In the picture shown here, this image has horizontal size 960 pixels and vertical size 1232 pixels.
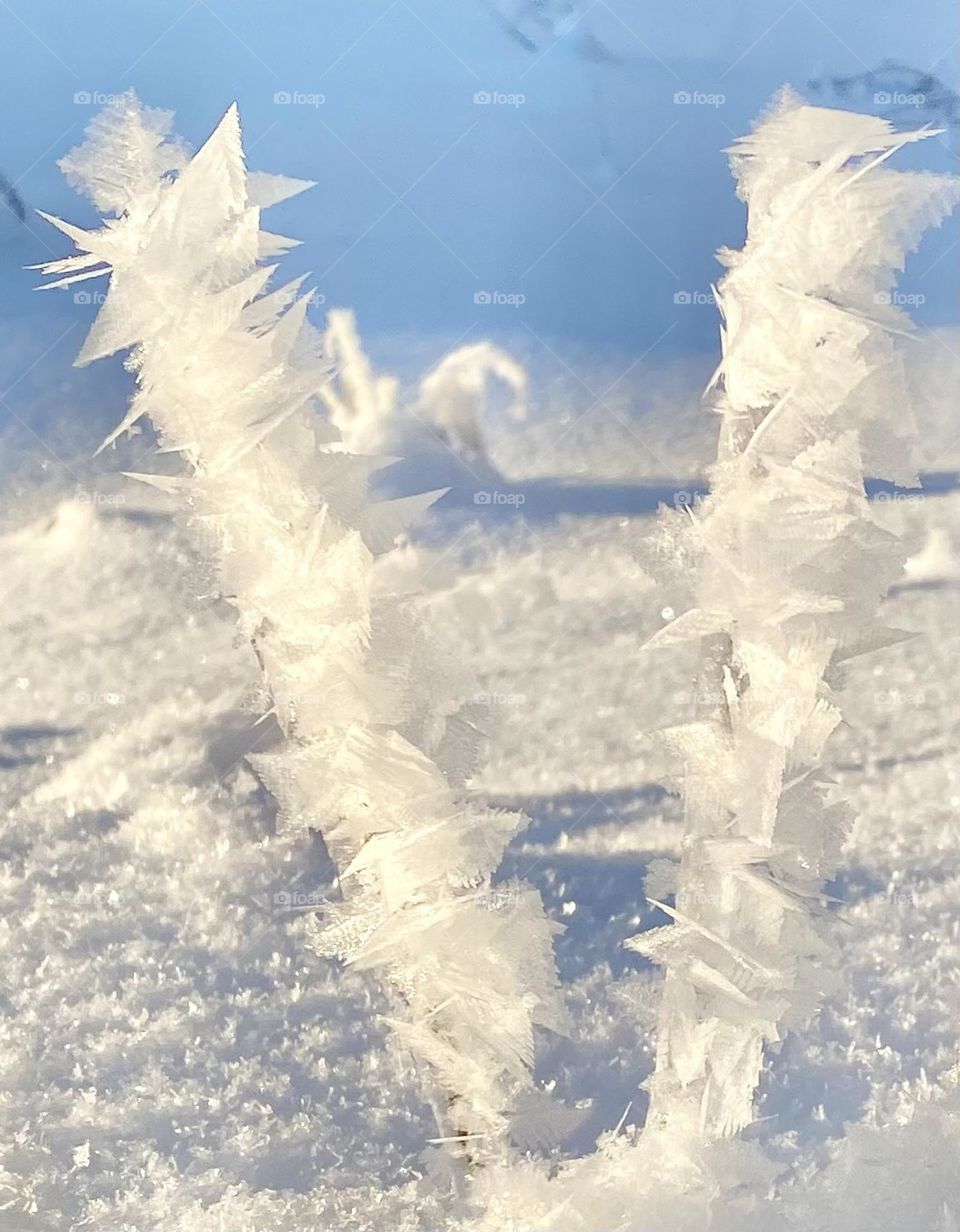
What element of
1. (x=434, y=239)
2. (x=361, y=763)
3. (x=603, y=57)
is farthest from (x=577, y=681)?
(x=603, y=57)

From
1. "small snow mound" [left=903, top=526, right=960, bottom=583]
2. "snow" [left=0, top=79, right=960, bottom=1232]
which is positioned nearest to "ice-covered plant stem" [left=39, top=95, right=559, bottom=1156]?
→ "snow" [left=0, top=79, right=960, bottom=1232]

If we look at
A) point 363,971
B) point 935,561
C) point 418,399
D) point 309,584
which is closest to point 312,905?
point 363,971

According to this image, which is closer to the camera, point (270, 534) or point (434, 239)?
point (270, 534)

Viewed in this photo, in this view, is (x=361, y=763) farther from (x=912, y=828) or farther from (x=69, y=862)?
(x=912, y=828)

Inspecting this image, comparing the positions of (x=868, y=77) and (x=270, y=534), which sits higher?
(x=868, y=77)

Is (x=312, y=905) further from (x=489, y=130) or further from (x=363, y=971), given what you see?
(x=489, y=130)

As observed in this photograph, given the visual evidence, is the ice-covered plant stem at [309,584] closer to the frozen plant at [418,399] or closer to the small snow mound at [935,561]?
the frozen plant at [418,399]

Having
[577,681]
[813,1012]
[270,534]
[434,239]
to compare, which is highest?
[434,239]

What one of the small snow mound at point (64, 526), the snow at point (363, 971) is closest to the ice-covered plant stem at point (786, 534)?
the snow at point (363, 971)
